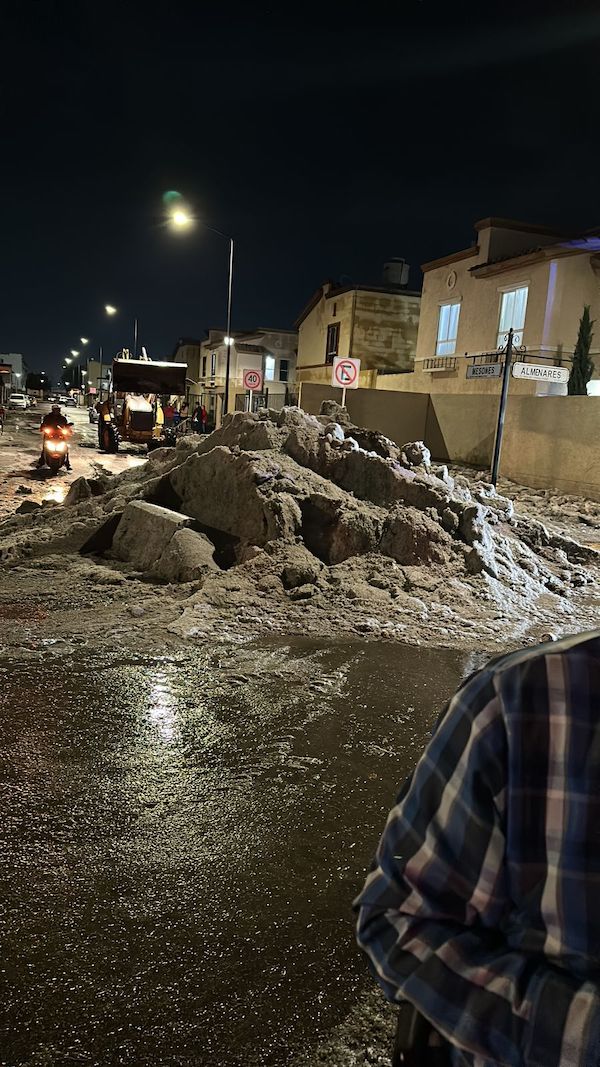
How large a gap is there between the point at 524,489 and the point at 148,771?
610 inches

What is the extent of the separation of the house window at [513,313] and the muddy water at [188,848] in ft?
66.6

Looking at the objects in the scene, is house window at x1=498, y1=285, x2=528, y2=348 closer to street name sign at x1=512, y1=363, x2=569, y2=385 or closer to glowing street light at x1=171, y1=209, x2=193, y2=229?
street name sign at x1=512, y1=363, x2=569, y2=385

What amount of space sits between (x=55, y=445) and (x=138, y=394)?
8.50 meters

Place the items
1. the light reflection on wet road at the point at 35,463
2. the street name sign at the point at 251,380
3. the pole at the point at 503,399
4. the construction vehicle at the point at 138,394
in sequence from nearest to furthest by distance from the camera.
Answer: the light reflection on wet road at the point at 35,463 → the pole at the point at 503,399 → the street name sign at the point at 251,380 → the construction vehicle at the point at 138,394

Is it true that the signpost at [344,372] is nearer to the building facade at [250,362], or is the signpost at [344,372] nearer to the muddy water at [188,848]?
the muddy water at [188,848]

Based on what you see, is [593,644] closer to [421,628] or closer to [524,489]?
[421,628]

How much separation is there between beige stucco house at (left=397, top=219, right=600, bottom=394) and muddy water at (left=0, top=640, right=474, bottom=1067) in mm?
18250

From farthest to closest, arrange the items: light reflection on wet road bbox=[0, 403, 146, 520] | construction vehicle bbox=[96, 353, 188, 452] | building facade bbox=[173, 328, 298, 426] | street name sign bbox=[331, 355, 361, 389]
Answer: building facade bbox=[173, 328, 298, 426]
construction vehicle bbox=[96, 353, 188, 452]
street name sign bbox=[331, 355, 361, 389]
light reflection on wet road bbox=[0, 403, 146, 520]

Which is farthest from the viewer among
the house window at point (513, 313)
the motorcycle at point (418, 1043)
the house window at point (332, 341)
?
the house window at point (332, 341)

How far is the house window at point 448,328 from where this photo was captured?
27.0 meters

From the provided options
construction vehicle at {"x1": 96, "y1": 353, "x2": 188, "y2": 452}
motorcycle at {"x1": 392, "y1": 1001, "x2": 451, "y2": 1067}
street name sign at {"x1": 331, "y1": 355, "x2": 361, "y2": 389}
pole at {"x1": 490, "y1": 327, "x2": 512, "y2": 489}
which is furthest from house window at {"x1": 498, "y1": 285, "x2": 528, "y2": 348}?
motorcycle at {"x1": 392, "y1": 1001, "x2": 451, "y2": 1067}

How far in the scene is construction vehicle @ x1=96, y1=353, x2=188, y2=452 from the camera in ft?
80.4

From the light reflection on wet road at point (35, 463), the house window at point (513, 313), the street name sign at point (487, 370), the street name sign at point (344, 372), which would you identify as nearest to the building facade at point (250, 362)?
the light reflection on wet road at point (35, 463)

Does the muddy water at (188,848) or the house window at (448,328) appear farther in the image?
the house window at (448,328)
